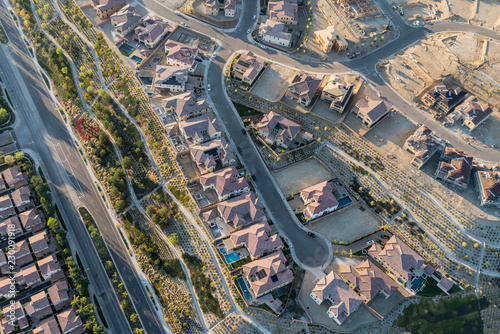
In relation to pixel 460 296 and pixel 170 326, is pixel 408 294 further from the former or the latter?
pixel 170 326

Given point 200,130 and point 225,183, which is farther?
point 200,130

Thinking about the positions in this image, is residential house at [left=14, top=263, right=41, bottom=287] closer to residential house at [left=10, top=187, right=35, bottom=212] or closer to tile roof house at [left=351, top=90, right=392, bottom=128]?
residential house at [left=10, top=187, right=35, bottom=212]

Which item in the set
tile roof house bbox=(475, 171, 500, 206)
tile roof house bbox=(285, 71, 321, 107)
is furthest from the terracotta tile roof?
tile roof house bbox=(475, 171, 500, 206)

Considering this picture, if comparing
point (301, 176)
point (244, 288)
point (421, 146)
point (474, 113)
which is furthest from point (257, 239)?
point (474, 113)

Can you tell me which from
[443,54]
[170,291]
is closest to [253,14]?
[443,54]

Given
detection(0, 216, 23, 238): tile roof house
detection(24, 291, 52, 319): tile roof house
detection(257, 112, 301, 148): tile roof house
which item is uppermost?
detection(257, 112, 301, 148): tile roof house

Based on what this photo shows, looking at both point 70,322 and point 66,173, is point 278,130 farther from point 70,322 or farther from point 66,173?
point 70,322
